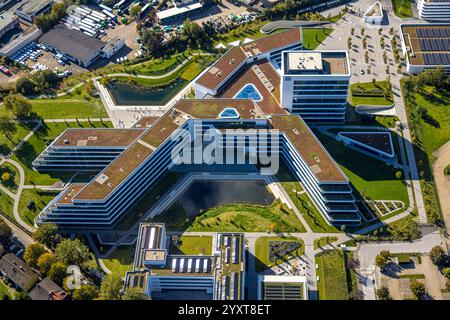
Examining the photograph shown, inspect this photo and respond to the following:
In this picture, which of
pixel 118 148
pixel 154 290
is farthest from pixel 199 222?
pixel 118 148

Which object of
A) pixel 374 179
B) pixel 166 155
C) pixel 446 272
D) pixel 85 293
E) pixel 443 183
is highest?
pixel 166 155

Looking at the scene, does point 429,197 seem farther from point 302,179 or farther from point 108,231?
point 108,231

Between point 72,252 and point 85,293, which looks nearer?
point 85,293

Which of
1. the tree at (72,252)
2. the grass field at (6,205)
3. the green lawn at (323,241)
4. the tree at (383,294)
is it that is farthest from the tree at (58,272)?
the tree at (383,294)

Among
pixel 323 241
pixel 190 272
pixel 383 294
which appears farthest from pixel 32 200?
pixel 383 294

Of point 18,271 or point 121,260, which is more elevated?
point 121,260

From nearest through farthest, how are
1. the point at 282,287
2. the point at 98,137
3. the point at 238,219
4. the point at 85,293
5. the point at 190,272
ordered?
the point at 85,293
the point at 190,272
the point at 282,287
the point at 238,219
the point at 98,137

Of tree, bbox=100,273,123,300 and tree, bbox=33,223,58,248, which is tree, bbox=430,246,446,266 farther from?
tree, bbox=33,223,58,248

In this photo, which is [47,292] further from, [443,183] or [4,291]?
[443,183]
